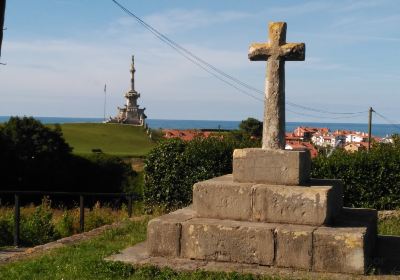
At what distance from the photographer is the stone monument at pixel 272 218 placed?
646 cm

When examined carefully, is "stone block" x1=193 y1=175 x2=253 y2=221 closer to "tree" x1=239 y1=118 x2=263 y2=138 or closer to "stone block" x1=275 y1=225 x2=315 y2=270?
"stone block" x1=275 y1=225 x2=315 y2=270

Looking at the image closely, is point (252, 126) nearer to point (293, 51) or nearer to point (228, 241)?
point (293, 51)

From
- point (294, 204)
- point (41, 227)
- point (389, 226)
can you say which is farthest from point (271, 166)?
point (41, 227)

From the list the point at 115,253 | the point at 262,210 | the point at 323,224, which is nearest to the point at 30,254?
the point at 115,253

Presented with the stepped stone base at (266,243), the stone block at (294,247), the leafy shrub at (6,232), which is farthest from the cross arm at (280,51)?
the leafy shrub at (6,232)

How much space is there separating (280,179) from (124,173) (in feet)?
104

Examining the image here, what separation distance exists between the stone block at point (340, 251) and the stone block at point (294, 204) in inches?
13.1

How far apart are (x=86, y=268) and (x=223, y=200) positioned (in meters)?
1.86

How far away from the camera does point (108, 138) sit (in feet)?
222

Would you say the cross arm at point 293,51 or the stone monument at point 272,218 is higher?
the cross arm at point 293,51

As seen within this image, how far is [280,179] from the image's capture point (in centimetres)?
715

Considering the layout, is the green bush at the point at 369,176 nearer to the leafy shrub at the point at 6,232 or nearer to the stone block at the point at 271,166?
the stone block at the point at 271,166

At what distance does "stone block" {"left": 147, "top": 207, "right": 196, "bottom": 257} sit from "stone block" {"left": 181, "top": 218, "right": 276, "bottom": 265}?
0.09 meters

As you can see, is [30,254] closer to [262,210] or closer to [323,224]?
[262,210]
